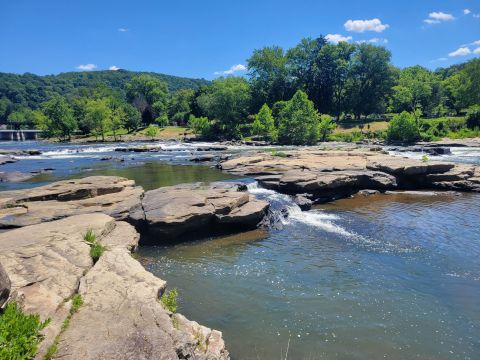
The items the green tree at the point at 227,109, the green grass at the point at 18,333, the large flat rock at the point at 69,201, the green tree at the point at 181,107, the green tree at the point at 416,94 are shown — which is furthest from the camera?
the green tree at the point at 181,107

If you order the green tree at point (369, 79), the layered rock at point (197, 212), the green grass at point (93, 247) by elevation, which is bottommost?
the layered rock at point (197, 212)

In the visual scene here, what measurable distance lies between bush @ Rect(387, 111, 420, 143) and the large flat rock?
54.4 metres

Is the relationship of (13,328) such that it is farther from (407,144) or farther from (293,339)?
(407,144)

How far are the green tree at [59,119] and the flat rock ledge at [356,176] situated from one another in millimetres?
73613

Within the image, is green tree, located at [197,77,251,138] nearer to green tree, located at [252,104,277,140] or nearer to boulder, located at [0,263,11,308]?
green tree, located at [252,104,277,140]

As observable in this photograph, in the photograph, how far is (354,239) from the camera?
15.1 metres

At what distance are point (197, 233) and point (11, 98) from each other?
215 meters

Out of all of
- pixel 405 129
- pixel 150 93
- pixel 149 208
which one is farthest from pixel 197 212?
pixel 150 93

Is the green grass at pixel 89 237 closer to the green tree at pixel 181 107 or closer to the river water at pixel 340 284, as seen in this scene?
the river water at pixel 340 284

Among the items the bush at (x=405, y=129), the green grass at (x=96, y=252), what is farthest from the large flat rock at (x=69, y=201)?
the bush at (x=405, y=129)

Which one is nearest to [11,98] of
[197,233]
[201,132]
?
[201,132]

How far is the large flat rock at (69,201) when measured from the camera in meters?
14.8

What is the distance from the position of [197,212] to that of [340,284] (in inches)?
266

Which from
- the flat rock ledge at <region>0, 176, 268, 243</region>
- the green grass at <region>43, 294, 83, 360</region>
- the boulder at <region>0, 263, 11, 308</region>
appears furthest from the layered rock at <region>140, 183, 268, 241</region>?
the boulder at <region>0, 263, 11, 308</region>
